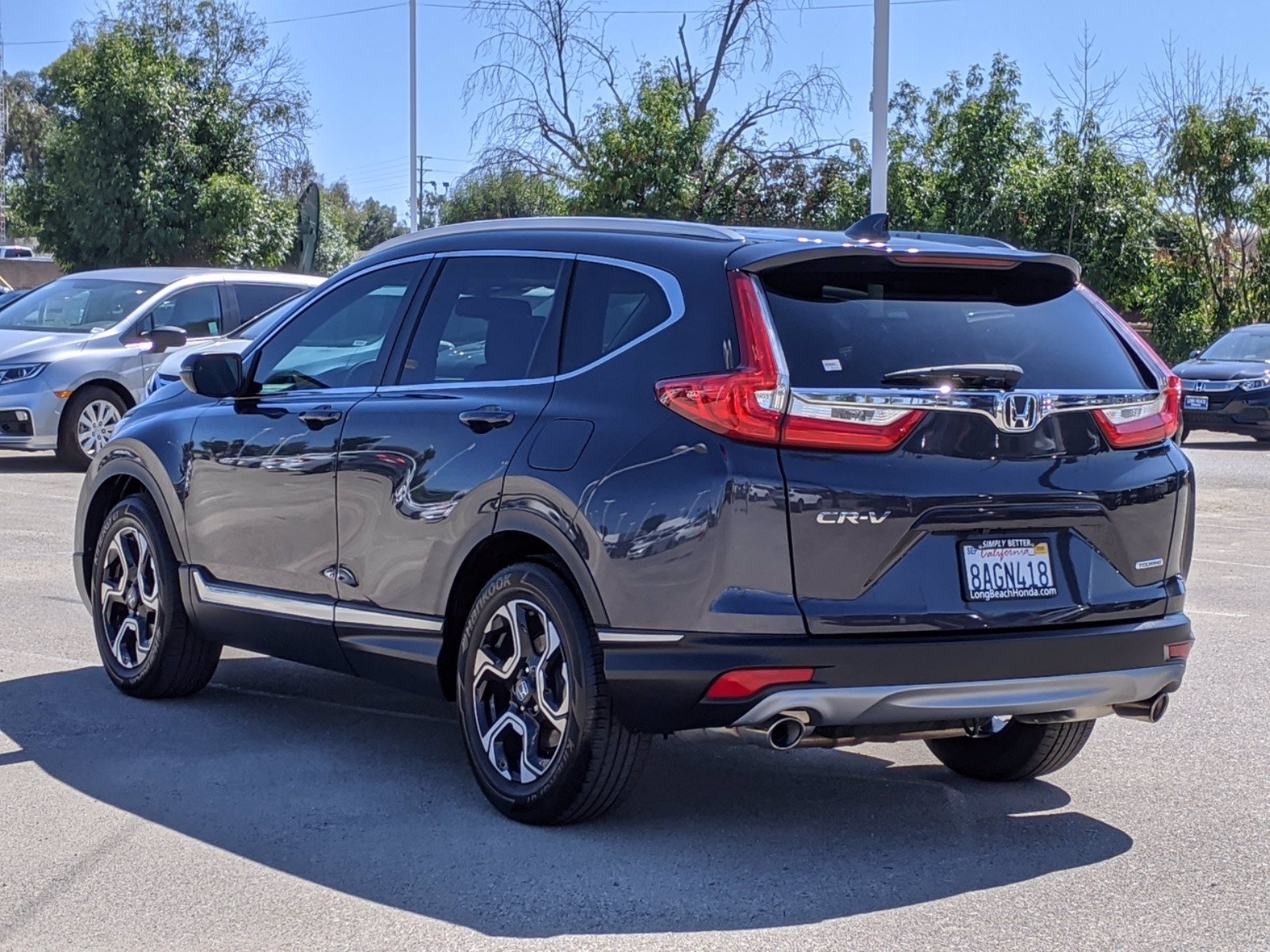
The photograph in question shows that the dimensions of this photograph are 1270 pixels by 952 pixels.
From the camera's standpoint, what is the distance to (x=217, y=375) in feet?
21.2

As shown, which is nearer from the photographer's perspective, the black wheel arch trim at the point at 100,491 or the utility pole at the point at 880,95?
the black wheel arch trim at the point at 100,491

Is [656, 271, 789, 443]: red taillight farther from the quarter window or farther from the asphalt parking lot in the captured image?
the asphalt parking lot

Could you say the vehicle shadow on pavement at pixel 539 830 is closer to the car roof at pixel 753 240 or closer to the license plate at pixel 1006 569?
the license plate at pixel 1006 569

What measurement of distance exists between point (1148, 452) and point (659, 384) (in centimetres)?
151

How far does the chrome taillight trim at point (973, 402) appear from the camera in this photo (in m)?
4.68

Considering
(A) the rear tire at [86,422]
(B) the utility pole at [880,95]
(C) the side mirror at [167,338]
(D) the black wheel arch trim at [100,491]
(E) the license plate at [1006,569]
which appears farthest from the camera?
(B) the utility pole at [880,95]

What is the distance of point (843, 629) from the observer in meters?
4.67

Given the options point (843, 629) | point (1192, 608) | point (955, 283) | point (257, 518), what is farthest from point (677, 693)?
point (1192, 608)

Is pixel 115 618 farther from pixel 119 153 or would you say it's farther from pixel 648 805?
pixel 119 153

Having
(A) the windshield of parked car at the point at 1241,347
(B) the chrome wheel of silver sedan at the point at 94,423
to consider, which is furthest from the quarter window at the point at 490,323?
(A) the windshield of parked car at the point at 1241,347

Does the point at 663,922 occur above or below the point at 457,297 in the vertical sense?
below

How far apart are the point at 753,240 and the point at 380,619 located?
1765mm

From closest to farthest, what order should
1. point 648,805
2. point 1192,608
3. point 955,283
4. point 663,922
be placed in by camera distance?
point 663,922 → point 955,283 → point 648,805 → point 1192,608

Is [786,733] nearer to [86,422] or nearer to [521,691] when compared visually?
[521,691]
